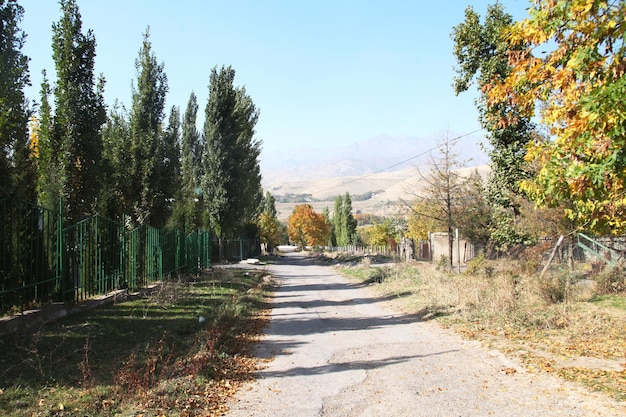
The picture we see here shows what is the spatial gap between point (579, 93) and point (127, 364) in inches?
299

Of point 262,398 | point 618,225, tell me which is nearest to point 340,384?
point 262,398

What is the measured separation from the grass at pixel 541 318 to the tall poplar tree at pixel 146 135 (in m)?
9.37

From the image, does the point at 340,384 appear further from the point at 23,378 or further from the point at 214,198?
the point at 214,198

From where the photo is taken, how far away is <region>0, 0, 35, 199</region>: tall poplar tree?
865cm

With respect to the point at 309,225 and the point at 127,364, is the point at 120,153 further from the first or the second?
the point at 309,225

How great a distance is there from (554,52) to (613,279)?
913 cm

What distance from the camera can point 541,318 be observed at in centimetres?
1051

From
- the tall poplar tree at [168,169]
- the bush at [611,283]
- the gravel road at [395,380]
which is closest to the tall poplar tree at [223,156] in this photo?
the tall poplar tree at [168,169]

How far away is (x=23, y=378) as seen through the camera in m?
5.83

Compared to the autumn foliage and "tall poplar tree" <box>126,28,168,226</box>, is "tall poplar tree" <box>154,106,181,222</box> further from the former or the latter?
the autumn foliage

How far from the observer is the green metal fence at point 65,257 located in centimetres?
816

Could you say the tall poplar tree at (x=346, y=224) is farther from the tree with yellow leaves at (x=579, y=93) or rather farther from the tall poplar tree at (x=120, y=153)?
the tree with yellow leaves at (x=579, y=93)

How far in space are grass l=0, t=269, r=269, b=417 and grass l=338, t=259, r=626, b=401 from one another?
15.1ft

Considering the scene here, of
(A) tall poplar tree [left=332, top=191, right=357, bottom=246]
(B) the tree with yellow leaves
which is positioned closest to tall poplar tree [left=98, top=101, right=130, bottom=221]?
(B) the tree with yellow leaves
